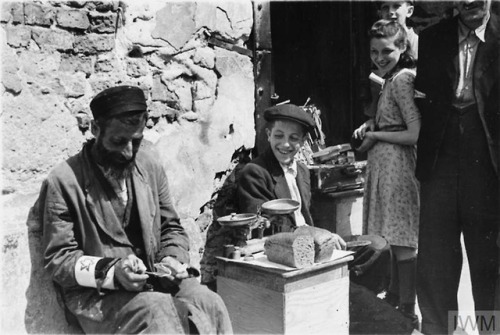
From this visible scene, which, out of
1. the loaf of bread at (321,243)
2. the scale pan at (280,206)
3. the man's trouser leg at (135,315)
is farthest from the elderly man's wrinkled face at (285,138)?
the man's trouser leg at (135,315)

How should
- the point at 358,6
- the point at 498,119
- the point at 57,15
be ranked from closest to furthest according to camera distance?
the point at 57,15 → the point at 498,119 → the point at 358,6

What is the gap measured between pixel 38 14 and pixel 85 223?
1.05 meters

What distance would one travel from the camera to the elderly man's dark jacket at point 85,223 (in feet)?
8.43

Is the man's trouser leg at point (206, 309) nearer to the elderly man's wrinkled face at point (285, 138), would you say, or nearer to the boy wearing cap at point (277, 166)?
the boy wearing cap at point (277, 166)

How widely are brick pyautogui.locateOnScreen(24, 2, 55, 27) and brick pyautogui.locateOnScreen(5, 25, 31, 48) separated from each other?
0.17 feet

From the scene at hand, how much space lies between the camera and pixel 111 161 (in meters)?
2.70

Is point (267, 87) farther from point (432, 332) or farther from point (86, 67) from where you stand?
point (432, 332)

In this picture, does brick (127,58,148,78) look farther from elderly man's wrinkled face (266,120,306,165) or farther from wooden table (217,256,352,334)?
wooden table (217,256,352,334)

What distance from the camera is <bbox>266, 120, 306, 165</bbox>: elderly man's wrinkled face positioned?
11.6ft

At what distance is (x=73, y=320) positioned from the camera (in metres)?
2.72

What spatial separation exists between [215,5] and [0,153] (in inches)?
66.6

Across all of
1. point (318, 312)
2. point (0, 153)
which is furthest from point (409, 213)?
point (0, 153)

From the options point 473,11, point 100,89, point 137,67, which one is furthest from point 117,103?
point 473,11

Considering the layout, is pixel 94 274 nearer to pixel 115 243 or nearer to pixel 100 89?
pixel 115 243
